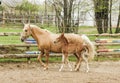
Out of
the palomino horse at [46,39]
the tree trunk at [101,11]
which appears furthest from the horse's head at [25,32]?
the tree trunk at [101,11]

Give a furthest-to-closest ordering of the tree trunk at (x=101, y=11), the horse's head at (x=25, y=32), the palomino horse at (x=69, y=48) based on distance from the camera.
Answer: the tree trunk at (x=101, y=11) → the palomino horse at (x=69, y=48) → the horse's head at (x=25, y=32)

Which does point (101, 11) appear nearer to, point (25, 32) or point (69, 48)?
point (69, 48)

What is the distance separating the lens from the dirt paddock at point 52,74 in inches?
361

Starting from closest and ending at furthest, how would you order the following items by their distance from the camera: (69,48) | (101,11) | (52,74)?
(52,74)
(69,48)
(101,11)

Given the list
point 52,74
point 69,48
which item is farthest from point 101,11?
point 52,74

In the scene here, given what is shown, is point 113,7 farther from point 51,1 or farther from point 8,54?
point 8,54

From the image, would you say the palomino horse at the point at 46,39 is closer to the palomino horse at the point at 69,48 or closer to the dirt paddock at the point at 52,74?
the palomino horse at the point at 69,48

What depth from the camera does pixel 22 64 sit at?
1235 cm

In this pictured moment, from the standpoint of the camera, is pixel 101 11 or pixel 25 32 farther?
pixel 101 11

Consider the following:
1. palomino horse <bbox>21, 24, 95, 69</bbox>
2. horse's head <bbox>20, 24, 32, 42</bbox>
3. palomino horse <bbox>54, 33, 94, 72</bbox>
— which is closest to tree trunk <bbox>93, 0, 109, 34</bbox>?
palomino horse <bbox>54, 33, 94, 72</bbox>

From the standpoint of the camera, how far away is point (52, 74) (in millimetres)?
10164

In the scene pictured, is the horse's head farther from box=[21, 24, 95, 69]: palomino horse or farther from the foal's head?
the foal's head

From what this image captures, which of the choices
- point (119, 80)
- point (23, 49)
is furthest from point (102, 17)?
point (119, 80)

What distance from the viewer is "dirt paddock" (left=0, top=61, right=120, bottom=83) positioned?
9.17 m
